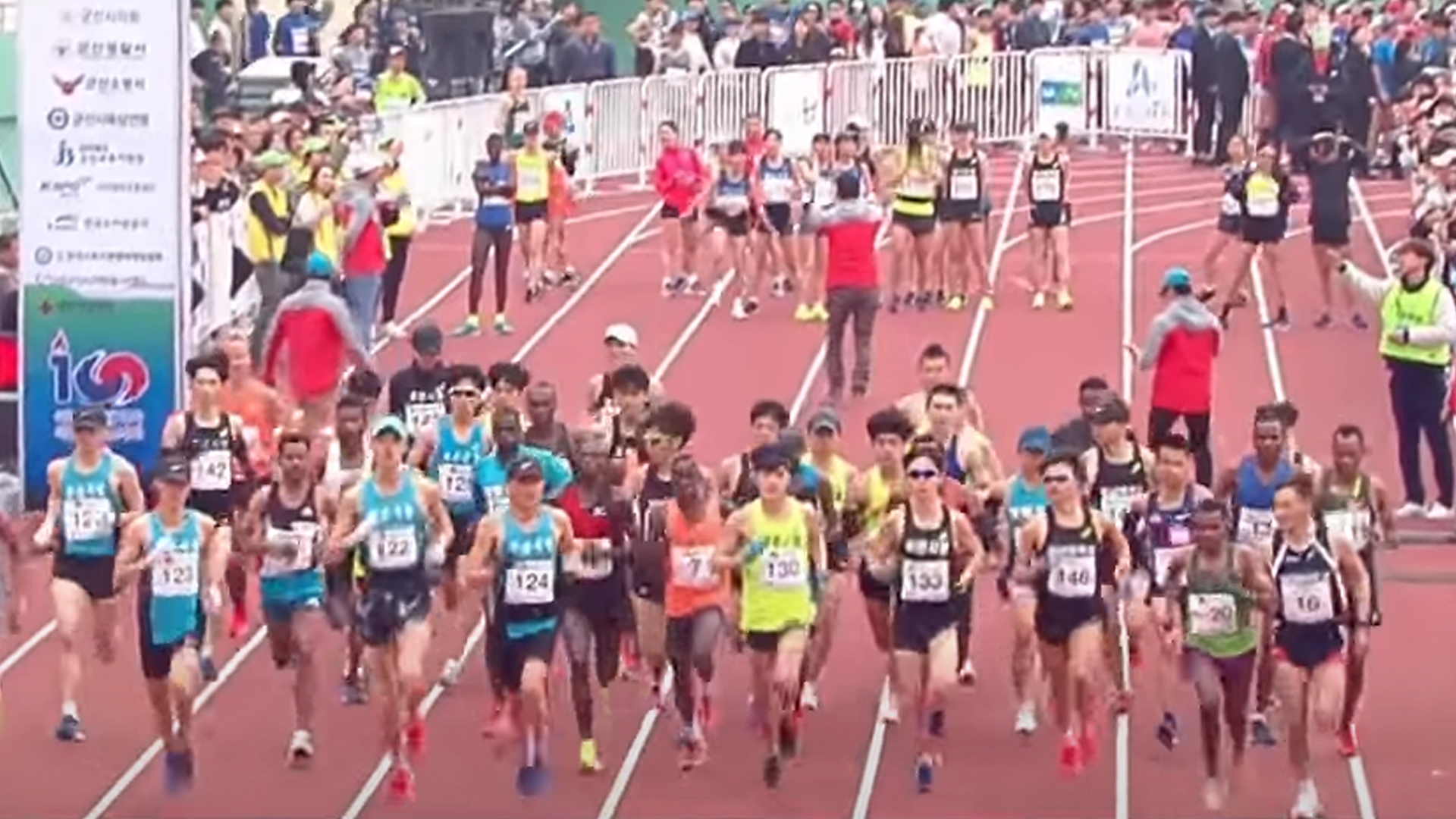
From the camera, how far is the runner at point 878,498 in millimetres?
16172

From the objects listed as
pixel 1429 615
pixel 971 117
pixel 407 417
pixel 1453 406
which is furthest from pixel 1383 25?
pixel 407 417

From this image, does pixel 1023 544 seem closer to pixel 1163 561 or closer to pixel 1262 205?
pixel 1163 561

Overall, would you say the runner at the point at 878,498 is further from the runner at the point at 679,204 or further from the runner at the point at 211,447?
the runner at the point at 679,204

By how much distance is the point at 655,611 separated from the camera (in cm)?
1594

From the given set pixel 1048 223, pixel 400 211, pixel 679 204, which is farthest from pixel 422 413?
pixel 679 204

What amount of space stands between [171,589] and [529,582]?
166cm

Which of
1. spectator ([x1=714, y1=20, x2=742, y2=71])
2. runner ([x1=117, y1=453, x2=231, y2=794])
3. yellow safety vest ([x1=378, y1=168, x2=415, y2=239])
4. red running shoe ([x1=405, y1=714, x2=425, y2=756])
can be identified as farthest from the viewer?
spectator ([x1=714, y1=20, x2=742, y2=71])

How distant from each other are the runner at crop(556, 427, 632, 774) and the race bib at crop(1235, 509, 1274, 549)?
294cm

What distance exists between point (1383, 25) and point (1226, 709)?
24.3 m

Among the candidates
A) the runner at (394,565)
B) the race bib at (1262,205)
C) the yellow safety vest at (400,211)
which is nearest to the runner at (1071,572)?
Result: the runner at (394,565)

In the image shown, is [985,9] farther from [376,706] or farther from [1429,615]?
[376,706]

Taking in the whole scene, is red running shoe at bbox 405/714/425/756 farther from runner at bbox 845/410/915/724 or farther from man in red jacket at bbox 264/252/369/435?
man in red jacket at bbox 264/252/369/435

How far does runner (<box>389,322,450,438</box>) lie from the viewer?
58.9 ft

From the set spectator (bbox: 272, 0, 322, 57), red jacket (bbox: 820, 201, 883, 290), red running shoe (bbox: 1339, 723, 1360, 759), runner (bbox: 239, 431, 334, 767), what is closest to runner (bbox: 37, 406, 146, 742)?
runner (bbox: 239, 431, 334, 767)
